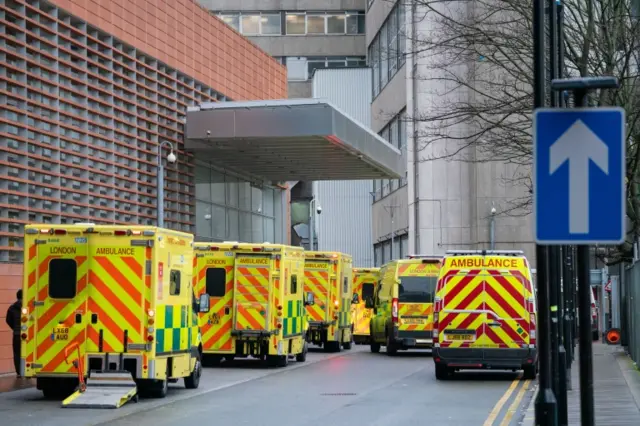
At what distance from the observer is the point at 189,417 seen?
17906mm

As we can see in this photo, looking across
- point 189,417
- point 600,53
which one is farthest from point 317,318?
point 189,417

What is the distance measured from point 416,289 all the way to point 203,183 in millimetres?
10878

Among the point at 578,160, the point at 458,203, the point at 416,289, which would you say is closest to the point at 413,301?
the point at 416,289

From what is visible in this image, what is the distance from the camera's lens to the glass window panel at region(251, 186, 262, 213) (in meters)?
49.3

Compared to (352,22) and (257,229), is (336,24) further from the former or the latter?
(257,229)

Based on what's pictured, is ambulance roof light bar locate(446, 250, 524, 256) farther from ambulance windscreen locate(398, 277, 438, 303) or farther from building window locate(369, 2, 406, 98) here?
building window locate(369, 2, 406, 98)

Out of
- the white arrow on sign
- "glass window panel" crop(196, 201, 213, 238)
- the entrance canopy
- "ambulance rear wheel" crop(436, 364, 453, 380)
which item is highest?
the entrance canopy

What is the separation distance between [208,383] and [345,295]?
44.3 feet

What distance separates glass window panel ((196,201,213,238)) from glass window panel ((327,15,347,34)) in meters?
43.8

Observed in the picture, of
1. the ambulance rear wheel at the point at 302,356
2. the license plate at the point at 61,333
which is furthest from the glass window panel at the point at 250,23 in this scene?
the license plate at the point at 61,333

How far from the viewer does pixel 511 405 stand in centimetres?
1991

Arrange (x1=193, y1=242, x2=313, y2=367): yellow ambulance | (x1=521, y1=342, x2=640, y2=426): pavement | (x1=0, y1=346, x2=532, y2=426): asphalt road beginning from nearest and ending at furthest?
(x1=521, y1=342, x2=640, y2=426): pavement
(x1=0, y1=346, x2=532, y2=426): asphalt road
(x1=193, y1=242, x2=313, y2=367): yellow ambulance

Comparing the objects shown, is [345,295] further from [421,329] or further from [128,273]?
[128,273]

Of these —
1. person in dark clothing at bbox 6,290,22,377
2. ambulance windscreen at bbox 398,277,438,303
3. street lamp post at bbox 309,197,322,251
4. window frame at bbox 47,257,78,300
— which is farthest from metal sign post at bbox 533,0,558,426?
street lamp post at bbox 309,197,322,251
